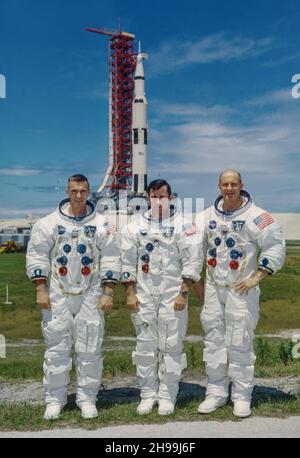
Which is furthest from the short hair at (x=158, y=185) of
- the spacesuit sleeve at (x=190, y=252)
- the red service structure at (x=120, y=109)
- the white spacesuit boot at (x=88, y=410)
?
the red service structure at (x=120, y=109)

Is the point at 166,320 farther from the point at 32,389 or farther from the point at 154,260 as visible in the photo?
the point at 32,389

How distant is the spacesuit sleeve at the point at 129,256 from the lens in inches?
228

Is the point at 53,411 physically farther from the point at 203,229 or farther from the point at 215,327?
the point at 203,229

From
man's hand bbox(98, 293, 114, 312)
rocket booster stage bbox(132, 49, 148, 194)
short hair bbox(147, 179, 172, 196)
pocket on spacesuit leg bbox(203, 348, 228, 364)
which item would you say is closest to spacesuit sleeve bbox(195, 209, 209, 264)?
short hair bbox(147, 179, 172, 196)

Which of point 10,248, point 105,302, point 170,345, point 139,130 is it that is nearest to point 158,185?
point 105,302

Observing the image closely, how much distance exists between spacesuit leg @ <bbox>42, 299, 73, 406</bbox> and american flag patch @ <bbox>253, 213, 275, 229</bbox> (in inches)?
88.5

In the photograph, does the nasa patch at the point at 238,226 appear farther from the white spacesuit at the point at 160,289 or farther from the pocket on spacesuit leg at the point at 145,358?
the pocket on spacesuit leg at the point at 145,358

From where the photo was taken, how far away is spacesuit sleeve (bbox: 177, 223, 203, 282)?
5656 millimetres

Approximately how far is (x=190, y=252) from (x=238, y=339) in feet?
3.46

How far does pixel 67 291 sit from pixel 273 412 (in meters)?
2.57

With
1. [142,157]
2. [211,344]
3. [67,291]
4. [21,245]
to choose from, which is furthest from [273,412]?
[142,157]

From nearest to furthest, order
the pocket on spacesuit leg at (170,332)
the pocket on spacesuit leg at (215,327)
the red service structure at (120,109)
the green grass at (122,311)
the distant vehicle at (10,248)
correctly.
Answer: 1. the pocket on spacesuit leg at (170,332)
2. the pocket on spacesuit leg at (215,327)
3. the green grass at (122,311)
4. the distant vehicle at (10,248)
5. the red service structure at (120,109)

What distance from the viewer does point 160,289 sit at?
577cm
